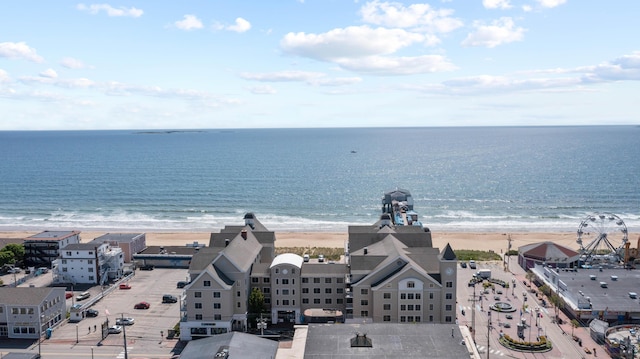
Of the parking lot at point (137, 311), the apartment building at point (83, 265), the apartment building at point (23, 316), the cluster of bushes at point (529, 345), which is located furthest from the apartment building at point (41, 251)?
the cluster of bushes at point (529, 345)

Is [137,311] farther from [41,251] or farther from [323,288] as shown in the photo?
[41,251]

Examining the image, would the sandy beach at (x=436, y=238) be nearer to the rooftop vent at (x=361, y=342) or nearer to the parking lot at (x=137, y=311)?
the parking lot at (x=137, y=311)

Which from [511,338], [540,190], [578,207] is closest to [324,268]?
[511,338]

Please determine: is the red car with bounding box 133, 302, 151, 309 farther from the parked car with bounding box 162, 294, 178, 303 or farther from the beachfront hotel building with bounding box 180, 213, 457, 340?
the beachfront hotel building with bounding box 180, 213, 457, 340

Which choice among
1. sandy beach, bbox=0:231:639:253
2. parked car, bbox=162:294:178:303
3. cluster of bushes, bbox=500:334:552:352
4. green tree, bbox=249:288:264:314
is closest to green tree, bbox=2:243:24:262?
sandy beach, bbox=0:231:639:253

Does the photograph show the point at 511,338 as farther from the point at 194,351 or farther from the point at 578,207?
the point at 578,207

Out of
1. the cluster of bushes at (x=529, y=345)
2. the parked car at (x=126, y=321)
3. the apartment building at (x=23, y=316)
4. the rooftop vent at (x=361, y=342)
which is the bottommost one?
the cluster of bushes at (x=529, y=345)
